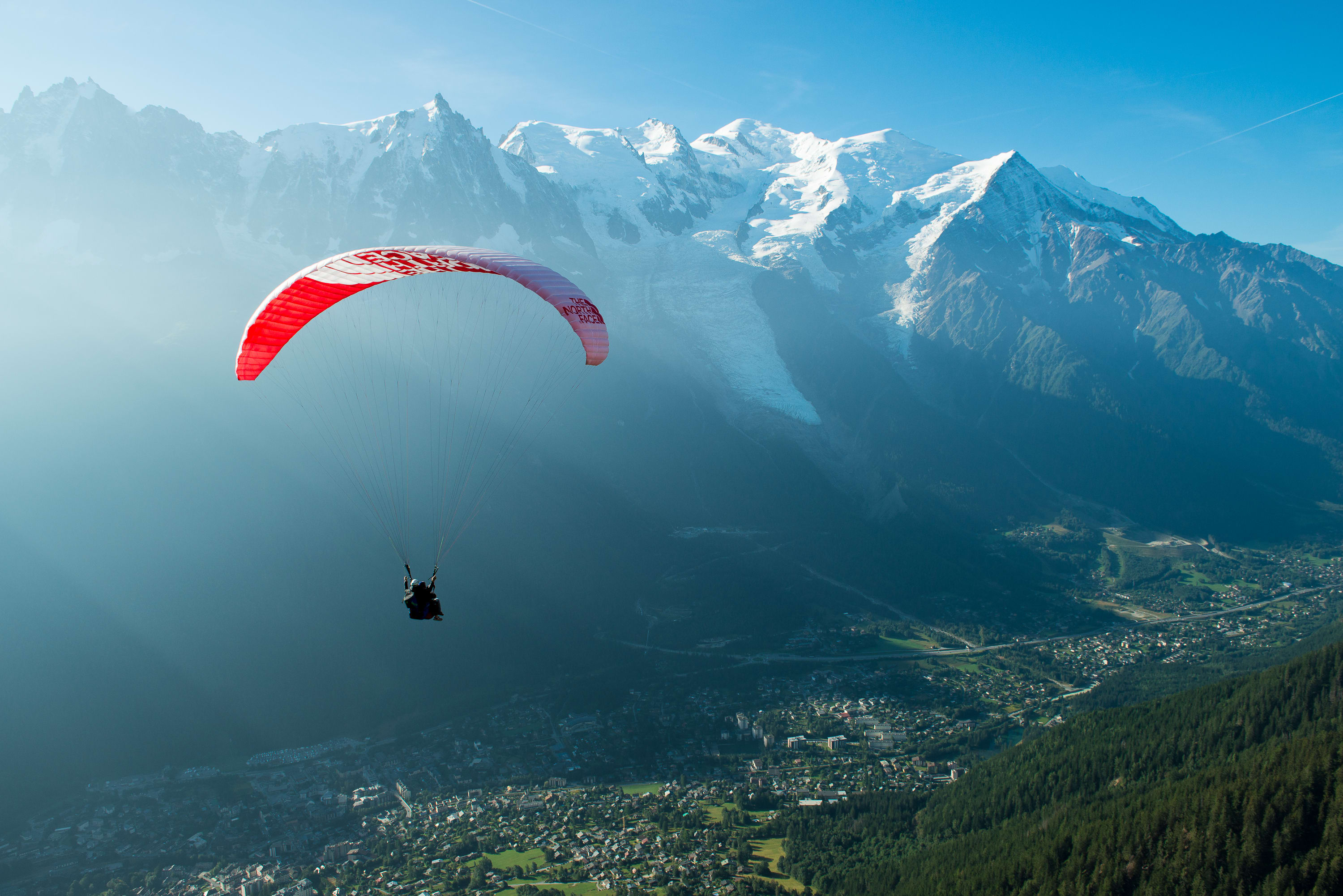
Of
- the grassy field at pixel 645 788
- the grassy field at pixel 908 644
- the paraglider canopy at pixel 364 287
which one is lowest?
the grassy field at pixel 645 788

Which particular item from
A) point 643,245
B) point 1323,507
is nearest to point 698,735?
point 1323,507

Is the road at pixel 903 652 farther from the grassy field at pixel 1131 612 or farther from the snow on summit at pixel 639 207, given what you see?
the snow on summit at pixel 639 207

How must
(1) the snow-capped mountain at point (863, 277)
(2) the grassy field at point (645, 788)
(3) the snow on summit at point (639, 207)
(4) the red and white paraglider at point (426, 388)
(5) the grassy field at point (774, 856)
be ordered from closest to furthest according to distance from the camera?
(5) the grassy field at point (774, 856), (2) the grassy field at point (645, 788), (4) the red and white paraglider at point (426, 388), (1) the snow-capped mountain at point (863, 277), (3) the snow on summit at point (639, 207)

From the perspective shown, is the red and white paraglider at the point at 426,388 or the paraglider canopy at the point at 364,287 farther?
the red and white paraglider at the point at 426,388

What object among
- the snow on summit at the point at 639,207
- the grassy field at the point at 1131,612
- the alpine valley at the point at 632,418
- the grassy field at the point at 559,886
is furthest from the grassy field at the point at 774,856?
the snow on summit at the point at 639,207

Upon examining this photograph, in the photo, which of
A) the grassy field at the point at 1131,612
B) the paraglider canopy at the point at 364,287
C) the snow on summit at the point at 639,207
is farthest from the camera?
the snow on summit at the point at 639,207

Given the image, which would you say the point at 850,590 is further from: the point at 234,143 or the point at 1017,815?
the point at 234,143

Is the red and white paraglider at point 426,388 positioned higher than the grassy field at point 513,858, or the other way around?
the red and white paraglider at point 426,388

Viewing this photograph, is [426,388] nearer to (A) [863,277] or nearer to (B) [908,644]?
(B) [908,644]
